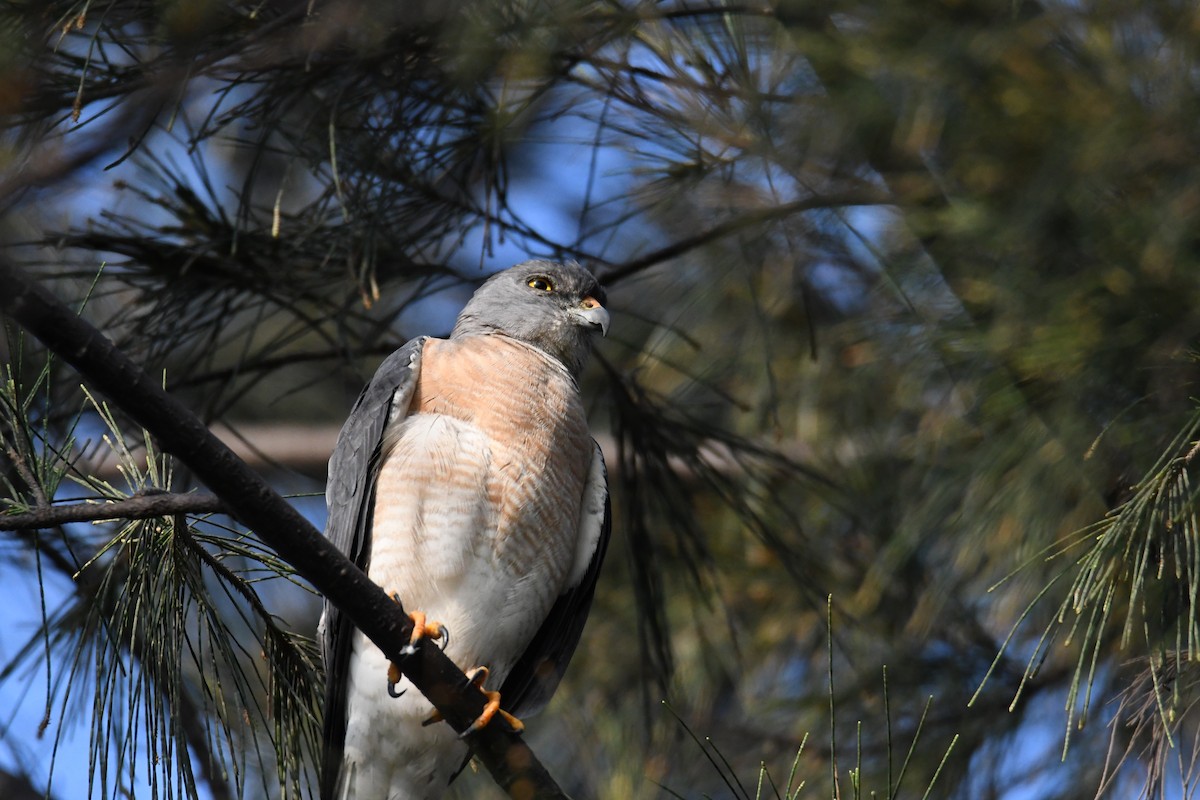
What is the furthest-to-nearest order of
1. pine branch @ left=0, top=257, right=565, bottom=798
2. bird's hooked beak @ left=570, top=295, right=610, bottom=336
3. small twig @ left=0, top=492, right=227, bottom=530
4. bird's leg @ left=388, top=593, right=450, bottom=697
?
bird's hooked beak @ left=570, top=295, right=610, bottom=336 → bird's leg @ left=388, top=593, right=450, bottom=697 → small twig @ left=0, top=492, right=227, bottom=530 → pine branch @ left=0, top=257, right=565, bottom=798

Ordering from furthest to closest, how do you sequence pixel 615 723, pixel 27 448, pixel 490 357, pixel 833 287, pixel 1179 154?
pixel 833 287 < pixel 615 723 < pixel 490 357 < pixel 1179 154 < pixel 27 448

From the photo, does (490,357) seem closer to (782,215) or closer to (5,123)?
(782,215)

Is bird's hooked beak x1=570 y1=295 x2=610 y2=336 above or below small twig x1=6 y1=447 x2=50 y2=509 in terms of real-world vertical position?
above

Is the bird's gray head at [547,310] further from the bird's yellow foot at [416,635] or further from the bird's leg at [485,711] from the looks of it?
the bird's leg at [485,711]

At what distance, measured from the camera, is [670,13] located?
13.1 ft

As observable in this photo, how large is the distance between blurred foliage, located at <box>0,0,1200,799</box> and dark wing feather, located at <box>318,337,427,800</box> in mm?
261

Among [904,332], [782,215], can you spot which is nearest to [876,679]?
[904,332]

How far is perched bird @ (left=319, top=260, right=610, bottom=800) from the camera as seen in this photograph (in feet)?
10.8

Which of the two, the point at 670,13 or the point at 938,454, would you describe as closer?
the point at 670,13

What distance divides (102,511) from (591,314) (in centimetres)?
217

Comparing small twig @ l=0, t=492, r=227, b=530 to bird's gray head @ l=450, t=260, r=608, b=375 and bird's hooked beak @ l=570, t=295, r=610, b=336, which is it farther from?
bird's hooked beak @ l=570, t=295, r=610, b=336

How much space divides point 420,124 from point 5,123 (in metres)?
1.38

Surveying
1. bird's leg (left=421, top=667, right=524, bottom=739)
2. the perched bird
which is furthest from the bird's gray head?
bird's leg (left=421, top=667, right=524, bottom=739)

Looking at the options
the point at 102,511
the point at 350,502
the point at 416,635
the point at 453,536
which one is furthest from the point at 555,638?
the point at 102,511
